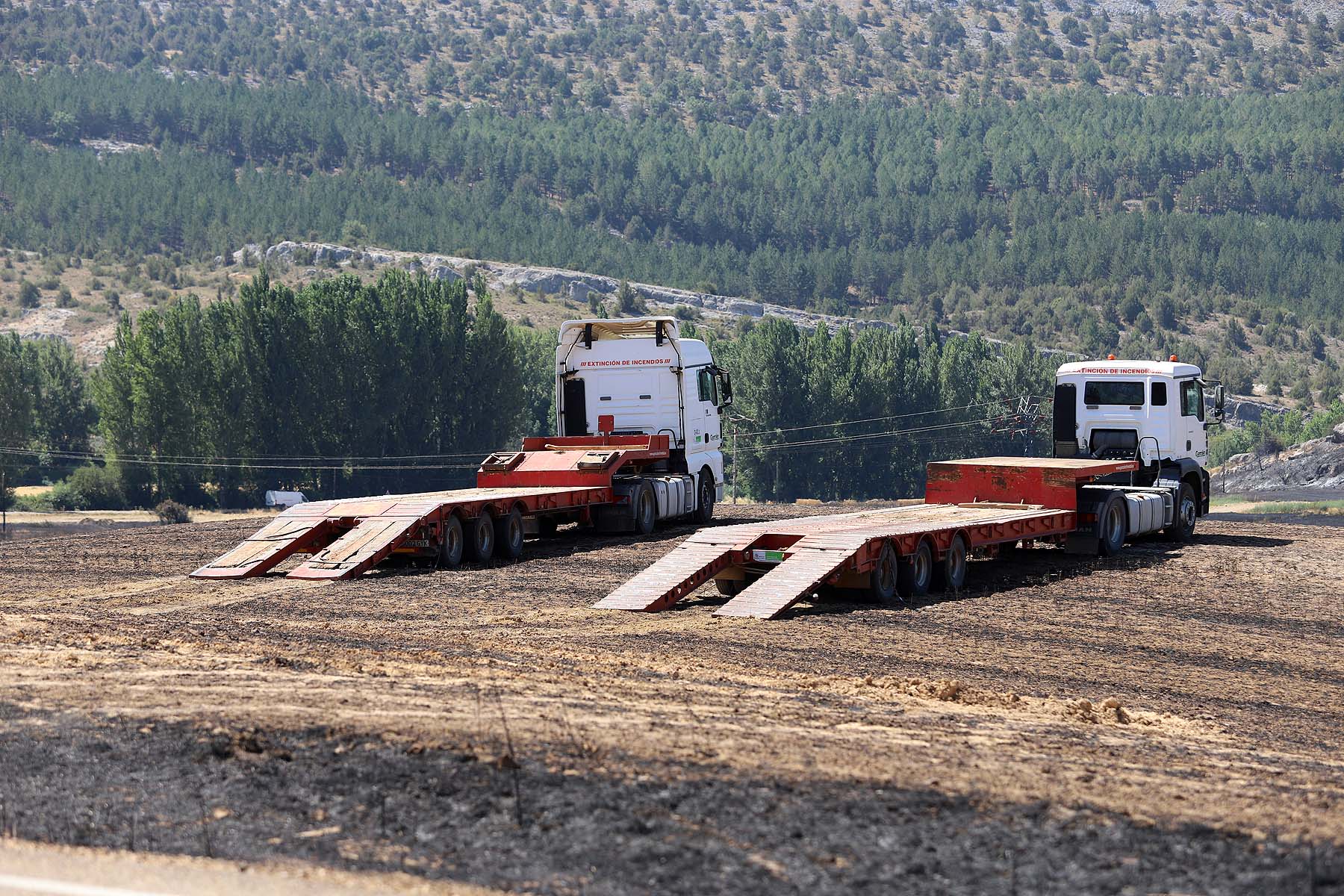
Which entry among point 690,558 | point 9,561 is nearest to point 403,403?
point 9,561

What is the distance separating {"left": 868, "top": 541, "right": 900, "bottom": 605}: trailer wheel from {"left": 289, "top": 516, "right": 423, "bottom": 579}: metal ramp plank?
6.51 meters

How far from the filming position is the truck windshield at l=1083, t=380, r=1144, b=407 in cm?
2777

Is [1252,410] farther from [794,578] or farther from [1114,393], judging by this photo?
[794,578]

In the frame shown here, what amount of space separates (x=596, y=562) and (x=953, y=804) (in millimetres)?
15191

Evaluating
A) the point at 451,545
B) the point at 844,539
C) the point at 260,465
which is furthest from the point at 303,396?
the point at 844,539

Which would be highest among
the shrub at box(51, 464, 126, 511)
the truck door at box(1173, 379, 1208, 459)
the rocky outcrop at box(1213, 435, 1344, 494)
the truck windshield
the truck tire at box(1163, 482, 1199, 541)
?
the truck windshield

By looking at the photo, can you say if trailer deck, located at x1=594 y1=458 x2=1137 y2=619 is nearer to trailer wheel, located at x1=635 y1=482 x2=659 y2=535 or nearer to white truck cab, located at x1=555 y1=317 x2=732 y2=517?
trailer wheel, located at x1=635 y1=482 x2=659 y2=535

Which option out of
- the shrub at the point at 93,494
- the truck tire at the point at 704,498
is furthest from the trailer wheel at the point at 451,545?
the shrub at the point at 93,494

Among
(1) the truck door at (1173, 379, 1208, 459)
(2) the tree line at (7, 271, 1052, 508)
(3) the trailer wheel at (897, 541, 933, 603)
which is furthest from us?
(2) the tree line at (7, 271, 1052, 508)

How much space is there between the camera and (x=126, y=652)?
48.1ft

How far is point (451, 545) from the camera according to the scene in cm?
2294

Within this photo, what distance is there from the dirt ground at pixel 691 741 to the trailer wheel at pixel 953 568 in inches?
29.7

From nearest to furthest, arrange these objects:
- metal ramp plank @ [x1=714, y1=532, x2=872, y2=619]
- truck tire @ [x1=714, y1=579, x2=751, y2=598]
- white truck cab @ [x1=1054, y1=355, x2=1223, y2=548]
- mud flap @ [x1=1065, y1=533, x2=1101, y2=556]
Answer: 1. metal ramp plank @ [x1=714, y1=532, x2=872, y2=619]
2. truck tire @ [x1=714, y1=579, x2=751, y2=598]
3. mud flap @ [x1=1065, y1=533, x2=1101, y2=556]
4. white truck cab @ [x1=1054, y1=355, x2=1223, y2=548]

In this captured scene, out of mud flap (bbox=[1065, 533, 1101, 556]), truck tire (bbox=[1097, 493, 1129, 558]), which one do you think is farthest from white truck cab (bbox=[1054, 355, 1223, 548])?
mud flap (bbox=[1065, 533, 1101, 556])
